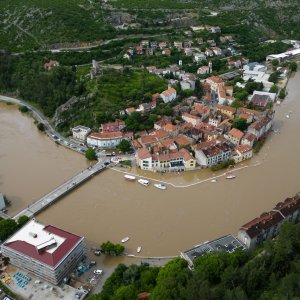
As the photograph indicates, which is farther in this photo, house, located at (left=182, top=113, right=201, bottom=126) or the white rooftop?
house, located at (left=182, top=113, right=201, bottom=126)

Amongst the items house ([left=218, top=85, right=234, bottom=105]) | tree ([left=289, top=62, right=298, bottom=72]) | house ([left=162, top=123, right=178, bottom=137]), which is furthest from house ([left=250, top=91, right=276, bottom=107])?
tree ([left=289, top=62, right=298, bottom=72])

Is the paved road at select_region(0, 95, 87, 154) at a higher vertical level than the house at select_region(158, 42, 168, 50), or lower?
lower

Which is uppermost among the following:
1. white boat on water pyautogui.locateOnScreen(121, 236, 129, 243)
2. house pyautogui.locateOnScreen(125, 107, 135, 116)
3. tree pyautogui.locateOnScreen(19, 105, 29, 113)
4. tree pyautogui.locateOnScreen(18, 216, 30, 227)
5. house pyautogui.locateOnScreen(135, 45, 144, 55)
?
house pyautogui.locateOnScreen(135, 45, 144, 55)

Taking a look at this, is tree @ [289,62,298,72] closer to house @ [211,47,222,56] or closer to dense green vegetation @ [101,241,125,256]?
house @ [211,47,222,56]

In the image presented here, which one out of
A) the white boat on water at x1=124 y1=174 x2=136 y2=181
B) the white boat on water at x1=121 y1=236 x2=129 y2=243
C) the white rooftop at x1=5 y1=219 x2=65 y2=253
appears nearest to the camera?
the white rooftop at x1=5 y1=219 x2=65 y2=253

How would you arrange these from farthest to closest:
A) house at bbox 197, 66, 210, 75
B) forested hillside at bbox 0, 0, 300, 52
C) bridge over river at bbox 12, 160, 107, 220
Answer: forested hillside at bbox 0, 0, 300, 52
house at bbox 197, 66, 210, 75
bridge over river at bbox 12, 160, 107, 220

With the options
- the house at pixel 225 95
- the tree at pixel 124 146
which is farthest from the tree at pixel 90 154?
the house at pixel 225 95
